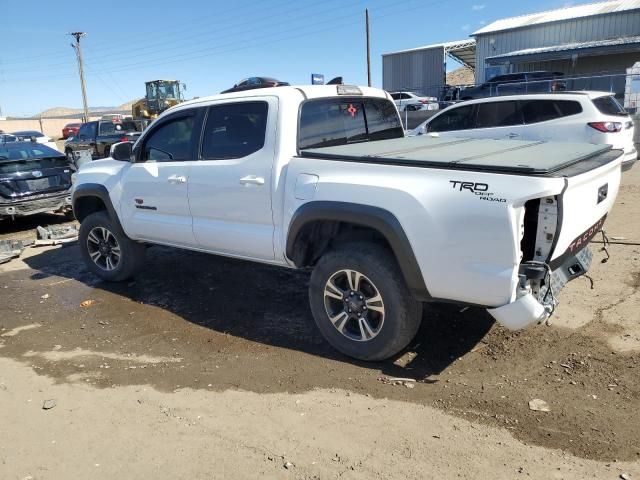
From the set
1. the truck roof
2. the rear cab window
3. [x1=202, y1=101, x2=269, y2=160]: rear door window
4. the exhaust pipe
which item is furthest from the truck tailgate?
[x1=202, y1=101, x2=269, y2=160]: rear door window

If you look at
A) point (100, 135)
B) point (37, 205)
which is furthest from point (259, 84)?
point (100, 135)

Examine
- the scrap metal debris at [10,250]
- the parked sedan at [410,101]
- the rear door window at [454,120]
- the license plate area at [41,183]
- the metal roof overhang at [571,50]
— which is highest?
the metal roof overhang at [571,50]

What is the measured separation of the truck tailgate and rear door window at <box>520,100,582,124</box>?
5739 millimetres

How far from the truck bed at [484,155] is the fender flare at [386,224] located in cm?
34

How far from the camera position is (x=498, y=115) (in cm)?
972

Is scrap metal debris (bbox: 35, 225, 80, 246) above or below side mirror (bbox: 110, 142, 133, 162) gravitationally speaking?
below

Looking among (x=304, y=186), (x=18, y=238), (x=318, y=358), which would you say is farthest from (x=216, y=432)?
(x=18, y=238)

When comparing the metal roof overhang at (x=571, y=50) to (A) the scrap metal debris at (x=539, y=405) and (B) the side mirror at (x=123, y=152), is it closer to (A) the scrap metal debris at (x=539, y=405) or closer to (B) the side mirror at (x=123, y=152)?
(B) the side mirror at (x=123, y=152)

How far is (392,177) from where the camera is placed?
3410 mm

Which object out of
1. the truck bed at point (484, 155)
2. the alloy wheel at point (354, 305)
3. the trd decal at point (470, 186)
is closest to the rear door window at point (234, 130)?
the truck bed at point (484, 155)

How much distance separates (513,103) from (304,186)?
7086 mm

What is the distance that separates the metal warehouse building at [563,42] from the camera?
27172 mm

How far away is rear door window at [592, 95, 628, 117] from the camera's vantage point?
9.16 metres

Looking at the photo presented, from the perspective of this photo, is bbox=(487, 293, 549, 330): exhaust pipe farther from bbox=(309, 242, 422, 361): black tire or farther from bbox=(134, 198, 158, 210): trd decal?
bbox=(134, 198, 158, 210): trd decal
